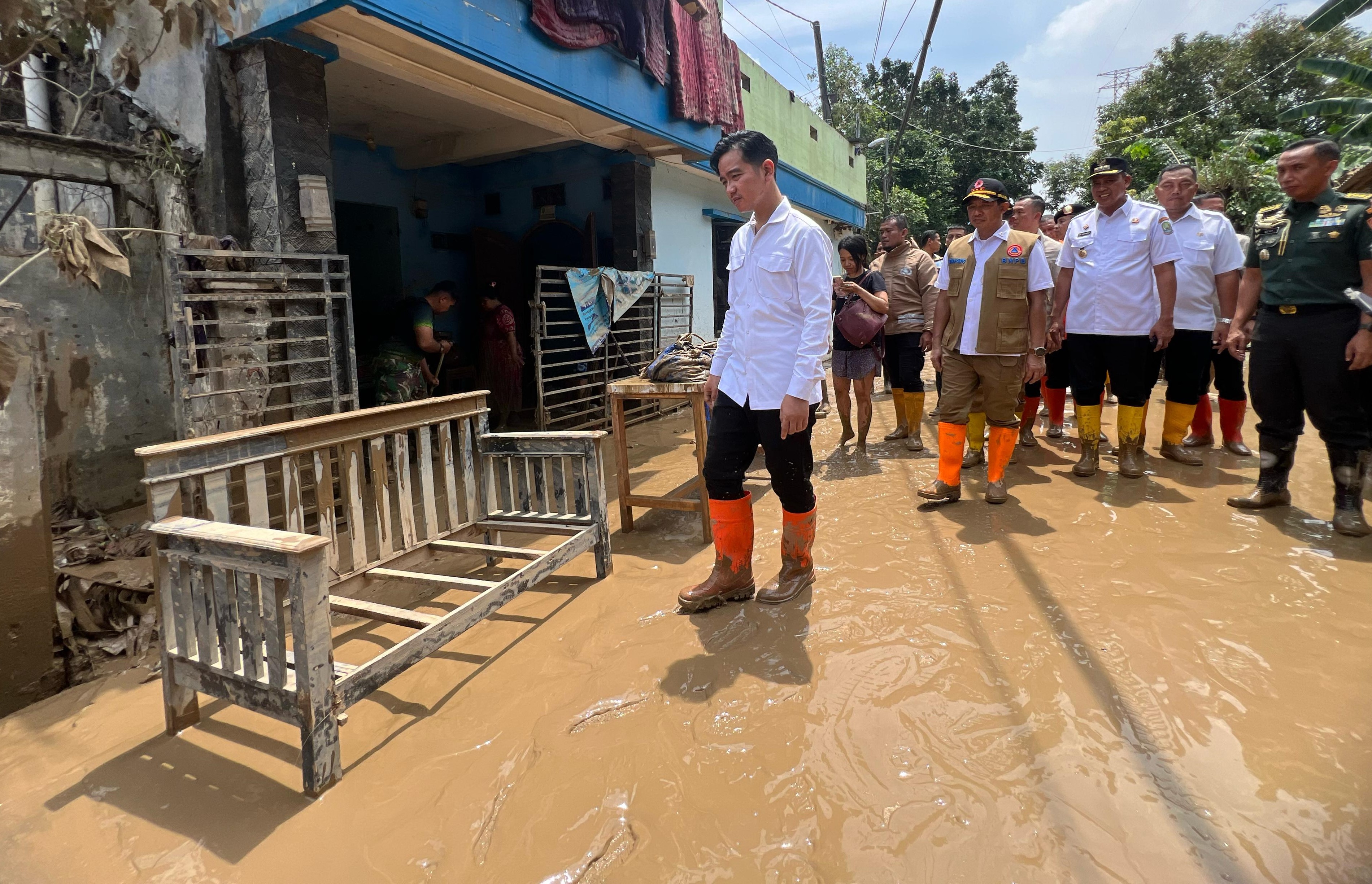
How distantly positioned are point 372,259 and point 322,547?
6725mm

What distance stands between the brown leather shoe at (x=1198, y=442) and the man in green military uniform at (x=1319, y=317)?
152cm

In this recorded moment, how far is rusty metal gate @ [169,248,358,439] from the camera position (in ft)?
12.9

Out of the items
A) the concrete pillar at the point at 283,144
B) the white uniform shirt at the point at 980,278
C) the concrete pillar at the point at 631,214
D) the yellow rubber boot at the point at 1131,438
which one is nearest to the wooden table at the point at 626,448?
the white uniform shirt at the point at 980,278

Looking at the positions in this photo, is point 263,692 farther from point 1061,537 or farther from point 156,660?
point 1061,537

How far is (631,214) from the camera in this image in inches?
314

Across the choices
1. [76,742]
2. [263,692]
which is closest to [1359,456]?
[263,692]

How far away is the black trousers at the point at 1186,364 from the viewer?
4.73 meters

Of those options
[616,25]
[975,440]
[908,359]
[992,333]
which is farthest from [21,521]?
[616,25]

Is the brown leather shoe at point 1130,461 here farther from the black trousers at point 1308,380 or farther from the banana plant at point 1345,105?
the banana plant at point 1345,105

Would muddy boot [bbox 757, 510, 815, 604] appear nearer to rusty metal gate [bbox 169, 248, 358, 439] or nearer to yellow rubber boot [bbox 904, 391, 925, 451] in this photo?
yellow rubber boot [bbox 904, 391, 925, 451]

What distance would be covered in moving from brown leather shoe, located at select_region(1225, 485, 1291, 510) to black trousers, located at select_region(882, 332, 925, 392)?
7.11 feet

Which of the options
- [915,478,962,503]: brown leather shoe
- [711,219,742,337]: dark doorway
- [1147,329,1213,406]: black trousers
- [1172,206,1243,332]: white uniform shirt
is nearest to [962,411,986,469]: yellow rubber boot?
[915,478,962,503]: brown leather shoe

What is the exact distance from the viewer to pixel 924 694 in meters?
2.25

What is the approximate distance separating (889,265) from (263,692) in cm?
516
